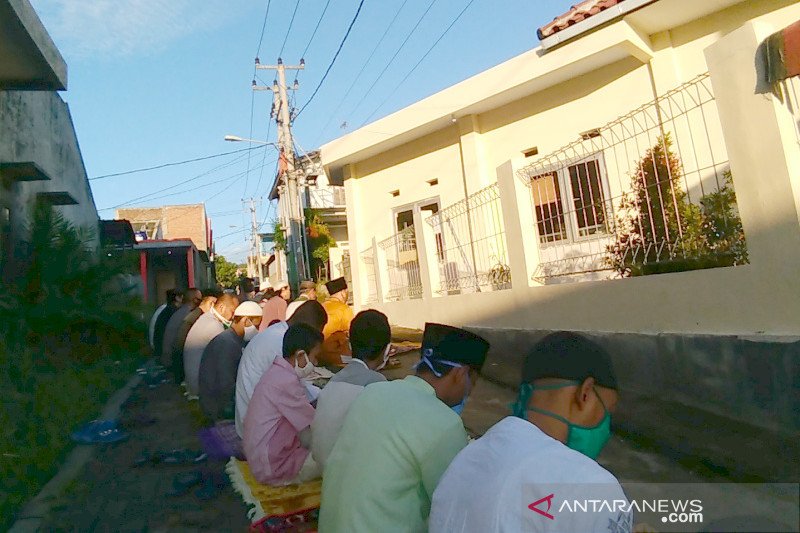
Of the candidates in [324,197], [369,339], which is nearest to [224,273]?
[324,197]

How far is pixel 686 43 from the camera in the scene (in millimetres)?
6816

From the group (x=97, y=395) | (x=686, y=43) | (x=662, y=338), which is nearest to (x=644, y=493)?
(x=662, y=338)

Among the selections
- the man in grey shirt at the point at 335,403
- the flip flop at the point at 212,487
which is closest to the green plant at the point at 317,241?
the flip flop at the point at 212,487

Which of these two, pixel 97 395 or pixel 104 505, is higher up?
pixel 97 395

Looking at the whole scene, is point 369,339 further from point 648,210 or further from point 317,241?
point 317,241

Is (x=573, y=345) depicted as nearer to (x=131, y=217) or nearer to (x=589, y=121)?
(x=589, y=121)

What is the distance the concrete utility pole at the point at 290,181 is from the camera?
17.0 m

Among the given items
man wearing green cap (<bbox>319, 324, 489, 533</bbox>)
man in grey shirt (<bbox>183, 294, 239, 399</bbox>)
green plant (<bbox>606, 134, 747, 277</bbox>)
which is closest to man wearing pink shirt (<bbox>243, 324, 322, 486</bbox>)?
man wearing green cap (<bbox>319, 324, 489, 533</bbox>)

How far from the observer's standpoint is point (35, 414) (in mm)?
4270

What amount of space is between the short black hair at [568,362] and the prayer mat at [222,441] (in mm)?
3264

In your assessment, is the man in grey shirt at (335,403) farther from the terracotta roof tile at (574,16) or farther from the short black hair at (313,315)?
the terracotta roof tile at (574,16)

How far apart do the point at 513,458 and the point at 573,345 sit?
1.34ft

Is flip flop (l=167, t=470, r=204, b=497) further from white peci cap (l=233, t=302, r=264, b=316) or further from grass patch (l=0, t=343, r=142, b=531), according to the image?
white peci cap (l=233, t=302, r=264, b=316)

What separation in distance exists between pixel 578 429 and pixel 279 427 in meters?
2.36
